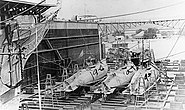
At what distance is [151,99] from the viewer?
2463 millimetres

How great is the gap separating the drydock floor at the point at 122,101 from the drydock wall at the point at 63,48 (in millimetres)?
338

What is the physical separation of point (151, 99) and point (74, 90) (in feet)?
2.29

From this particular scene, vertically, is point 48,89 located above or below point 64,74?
below

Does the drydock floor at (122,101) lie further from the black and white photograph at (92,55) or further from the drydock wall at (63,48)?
the drydock wall at (63,48)

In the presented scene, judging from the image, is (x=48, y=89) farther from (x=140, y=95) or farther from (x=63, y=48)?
(x=140, y=95)

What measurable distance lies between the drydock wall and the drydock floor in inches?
13.3

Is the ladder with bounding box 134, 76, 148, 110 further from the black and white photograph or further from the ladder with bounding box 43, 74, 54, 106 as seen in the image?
the ladder with bounding box 43, 74, 54, 106

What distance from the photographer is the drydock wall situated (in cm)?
301

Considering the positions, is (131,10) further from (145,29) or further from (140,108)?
(140,108)

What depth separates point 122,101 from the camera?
8.40 feet

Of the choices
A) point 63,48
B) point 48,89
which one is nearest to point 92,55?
point 63,48

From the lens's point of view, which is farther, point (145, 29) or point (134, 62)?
point (134, 62)

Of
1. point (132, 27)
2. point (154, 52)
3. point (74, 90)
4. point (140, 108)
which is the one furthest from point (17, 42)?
point (154, 52)

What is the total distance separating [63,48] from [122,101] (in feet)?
2.96
